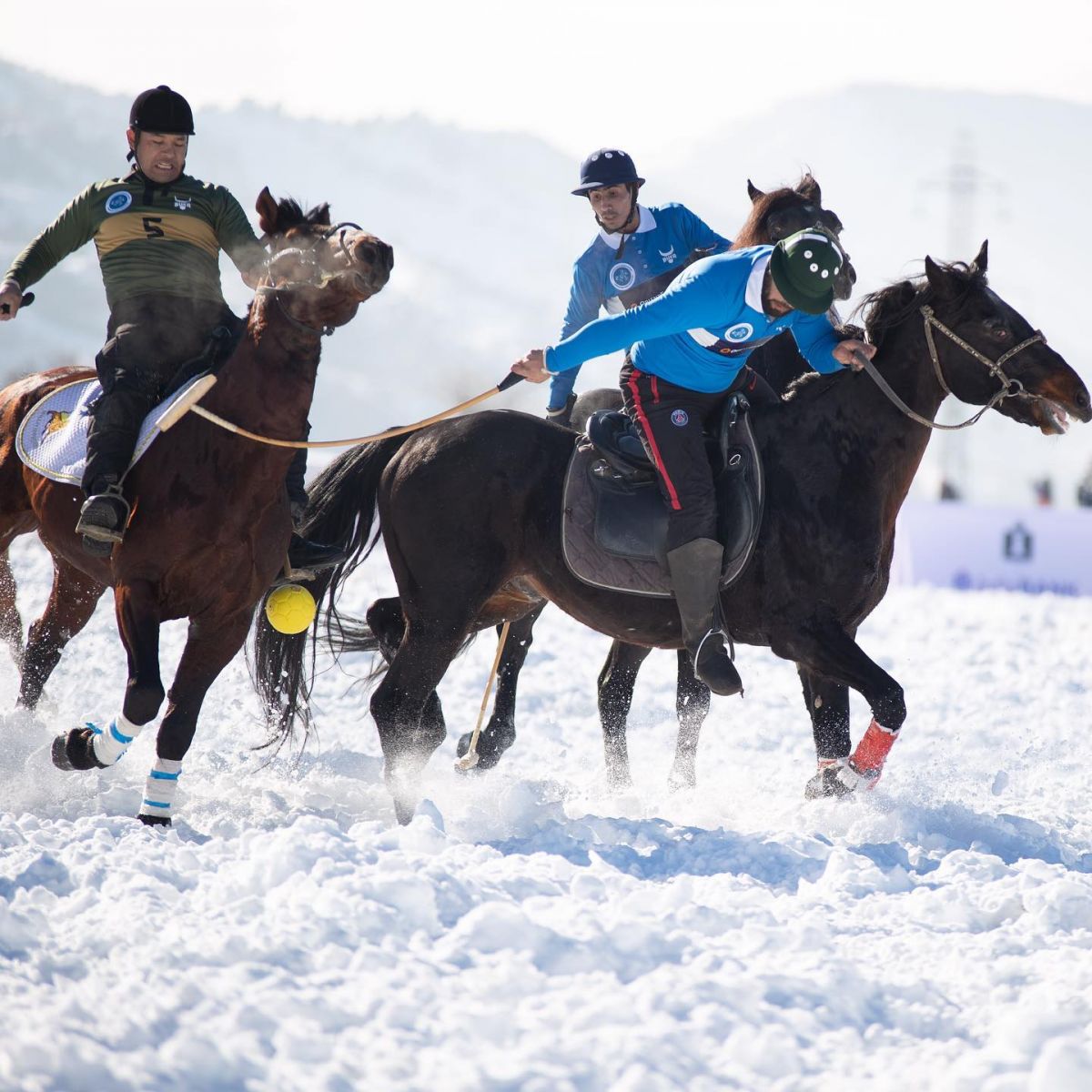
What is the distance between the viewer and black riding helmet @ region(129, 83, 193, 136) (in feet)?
16.9

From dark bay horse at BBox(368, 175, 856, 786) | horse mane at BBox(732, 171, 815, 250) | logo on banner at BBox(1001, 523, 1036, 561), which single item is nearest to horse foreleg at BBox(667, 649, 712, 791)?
dark bay horse at BBox(368, 175, 856, 786)

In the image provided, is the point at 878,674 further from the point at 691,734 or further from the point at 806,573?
the point at 691,734

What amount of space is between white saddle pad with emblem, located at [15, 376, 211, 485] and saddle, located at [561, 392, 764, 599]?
1.55 metres

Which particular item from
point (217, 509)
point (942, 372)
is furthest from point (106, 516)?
point (942, 372)

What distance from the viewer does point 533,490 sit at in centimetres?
548

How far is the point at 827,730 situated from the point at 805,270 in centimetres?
191

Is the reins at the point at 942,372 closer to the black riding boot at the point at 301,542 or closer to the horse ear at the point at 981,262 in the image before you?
the horse ear at the point at 981,262

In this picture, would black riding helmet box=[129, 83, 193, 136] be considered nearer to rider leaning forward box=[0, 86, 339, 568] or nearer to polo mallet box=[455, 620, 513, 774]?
rider leaning forward box=[0, 86, 339, 568]

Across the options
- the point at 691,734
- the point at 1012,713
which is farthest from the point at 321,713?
the point at 1012,713

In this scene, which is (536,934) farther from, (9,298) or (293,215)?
(9,298)

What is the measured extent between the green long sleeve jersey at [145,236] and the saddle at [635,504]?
60.2 inches

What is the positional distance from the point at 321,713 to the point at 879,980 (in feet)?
15.5

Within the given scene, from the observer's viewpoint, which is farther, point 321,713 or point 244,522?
point 321,713

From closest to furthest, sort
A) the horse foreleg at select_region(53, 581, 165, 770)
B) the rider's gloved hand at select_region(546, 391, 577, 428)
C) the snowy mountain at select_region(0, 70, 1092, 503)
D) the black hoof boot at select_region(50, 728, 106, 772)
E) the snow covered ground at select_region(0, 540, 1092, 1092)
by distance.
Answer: the snow covered ground at select_region(0, 540, 1092, 1092), the horse foreleg at select_region(53, 581, 165, 770), the black hoof boot at select_region(50, 728, 106, 772), the rider's gloved hand at select_region(546, 391, 577, 428), the snowy mountain at select_region(0, 70, 1092, 503)
